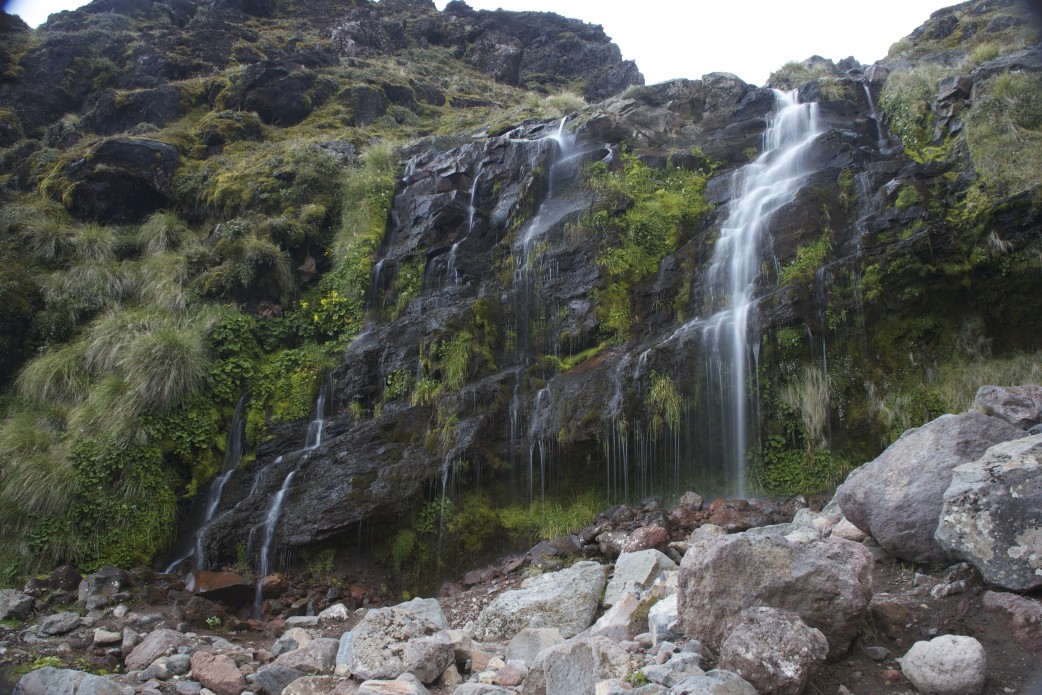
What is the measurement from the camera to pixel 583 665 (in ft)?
13.3

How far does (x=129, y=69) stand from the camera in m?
25.2

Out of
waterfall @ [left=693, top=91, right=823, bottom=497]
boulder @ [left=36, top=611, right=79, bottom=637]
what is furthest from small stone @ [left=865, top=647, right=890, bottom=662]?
boulder @ [left=36, top=611, right=79, bottom=637]

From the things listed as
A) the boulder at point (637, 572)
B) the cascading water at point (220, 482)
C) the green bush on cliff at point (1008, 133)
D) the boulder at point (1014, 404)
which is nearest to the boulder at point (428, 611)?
the boulder at point (637, 572)

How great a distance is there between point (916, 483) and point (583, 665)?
2.99 m

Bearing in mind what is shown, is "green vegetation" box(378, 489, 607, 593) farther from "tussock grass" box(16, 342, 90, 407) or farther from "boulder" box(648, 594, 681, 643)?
"tussock grass" box(16, 342, 90, 407)

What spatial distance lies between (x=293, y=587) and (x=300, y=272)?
810 cm

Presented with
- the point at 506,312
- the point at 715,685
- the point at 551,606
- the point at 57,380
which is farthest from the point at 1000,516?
the point at 57,380

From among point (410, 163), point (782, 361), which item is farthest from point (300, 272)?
point (782, 361)

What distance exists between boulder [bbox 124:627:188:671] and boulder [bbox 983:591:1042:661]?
649 centimetres

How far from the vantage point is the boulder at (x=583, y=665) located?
401cm

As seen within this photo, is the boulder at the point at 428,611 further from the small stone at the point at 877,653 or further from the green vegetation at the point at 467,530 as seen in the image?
the small stone at the point at 877,653

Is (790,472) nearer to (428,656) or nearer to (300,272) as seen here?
(428,656)

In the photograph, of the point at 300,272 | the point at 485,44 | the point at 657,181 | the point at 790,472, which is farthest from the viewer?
the point at 485,44

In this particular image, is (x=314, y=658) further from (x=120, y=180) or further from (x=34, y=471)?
(x=120, y=180)
